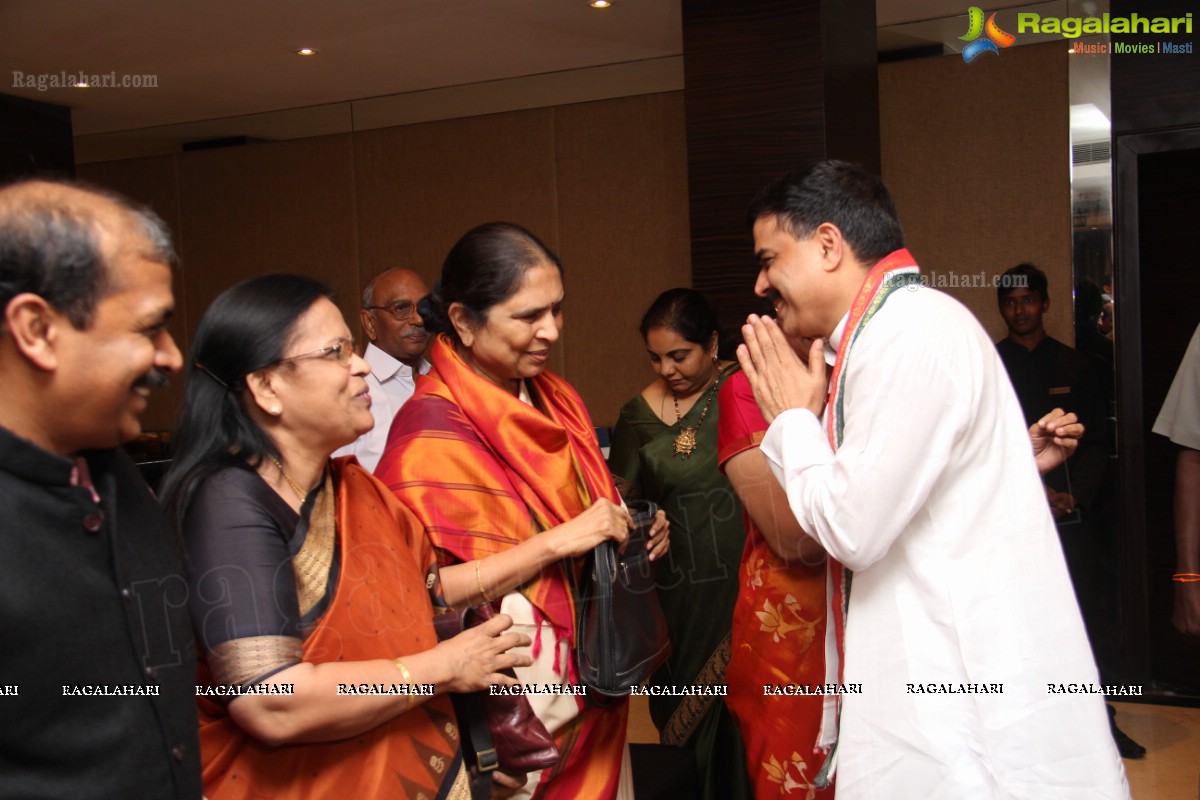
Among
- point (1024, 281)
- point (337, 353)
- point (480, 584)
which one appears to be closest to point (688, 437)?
point (480, 584)

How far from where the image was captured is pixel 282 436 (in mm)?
1417

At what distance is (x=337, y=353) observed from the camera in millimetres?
1421

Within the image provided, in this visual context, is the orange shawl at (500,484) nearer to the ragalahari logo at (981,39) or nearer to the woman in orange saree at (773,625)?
the woman in orange saree at (773,625)

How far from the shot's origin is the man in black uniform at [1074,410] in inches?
157

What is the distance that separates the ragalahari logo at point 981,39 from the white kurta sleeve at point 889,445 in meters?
3.53

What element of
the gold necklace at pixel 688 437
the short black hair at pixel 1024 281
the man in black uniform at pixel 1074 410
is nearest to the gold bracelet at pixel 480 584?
the gold necklace at pixel 688 437

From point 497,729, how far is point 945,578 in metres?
0.71

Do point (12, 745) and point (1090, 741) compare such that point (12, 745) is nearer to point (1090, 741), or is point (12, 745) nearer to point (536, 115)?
point (1090, 741)

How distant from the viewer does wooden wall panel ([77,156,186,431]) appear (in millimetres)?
6305

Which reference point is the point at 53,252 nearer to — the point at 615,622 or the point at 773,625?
the point at 615,622

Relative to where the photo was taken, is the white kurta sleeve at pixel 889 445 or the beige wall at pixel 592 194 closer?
the white kurta sleeve at pixel 889 445

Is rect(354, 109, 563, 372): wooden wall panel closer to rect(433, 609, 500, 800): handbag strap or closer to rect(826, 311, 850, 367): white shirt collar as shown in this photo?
rect(826, 311, 850, 367): white shirt collar

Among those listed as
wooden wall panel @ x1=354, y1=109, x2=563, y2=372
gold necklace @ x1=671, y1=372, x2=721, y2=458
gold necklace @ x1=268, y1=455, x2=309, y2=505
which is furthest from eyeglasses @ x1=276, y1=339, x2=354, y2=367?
wooden wall panel @ x1=354, y1=109, x2=563, y2=372

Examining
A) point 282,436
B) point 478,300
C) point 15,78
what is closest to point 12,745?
point 282,436
